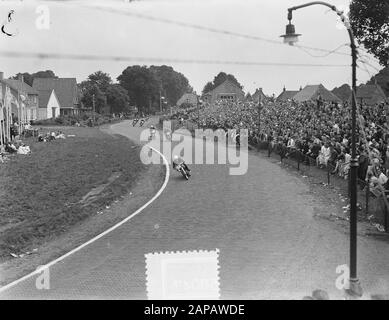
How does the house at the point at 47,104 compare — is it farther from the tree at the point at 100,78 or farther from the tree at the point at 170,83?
the tree at the point at 170,83

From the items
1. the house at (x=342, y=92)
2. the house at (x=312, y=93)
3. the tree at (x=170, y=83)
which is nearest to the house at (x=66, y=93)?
the house at (x=312, y=93)

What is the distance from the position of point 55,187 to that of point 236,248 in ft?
38.5

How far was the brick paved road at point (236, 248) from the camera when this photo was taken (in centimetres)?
1098

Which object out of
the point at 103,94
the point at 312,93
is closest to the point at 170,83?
the point at 103,94

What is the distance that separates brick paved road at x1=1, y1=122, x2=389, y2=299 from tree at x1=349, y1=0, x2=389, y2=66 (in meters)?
20.5

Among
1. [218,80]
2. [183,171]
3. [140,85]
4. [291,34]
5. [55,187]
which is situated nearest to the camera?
[291,34]

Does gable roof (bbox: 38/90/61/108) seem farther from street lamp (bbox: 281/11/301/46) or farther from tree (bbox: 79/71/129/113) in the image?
street lamp (bbox: 281/11/301/46)

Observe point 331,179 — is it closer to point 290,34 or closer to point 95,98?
point 290,34

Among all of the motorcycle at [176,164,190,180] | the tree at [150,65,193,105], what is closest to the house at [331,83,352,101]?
the motorcycle at [176,164,190,180]

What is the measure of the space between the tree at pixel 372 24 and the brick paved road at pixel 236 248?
67.2 ft

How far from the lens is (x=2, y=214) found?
17.9 meters

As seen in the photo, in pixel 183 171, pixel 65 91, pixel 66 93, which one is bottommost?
pixel 183 171

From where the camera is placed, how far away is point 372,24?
3741 centimetres
